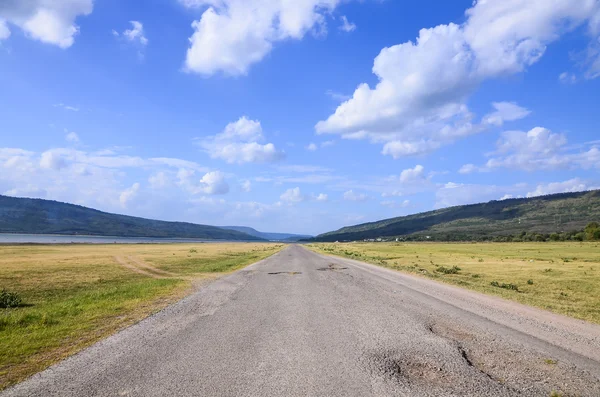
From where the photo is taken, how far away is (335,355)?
7.47m

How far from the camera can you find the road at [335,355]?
5.80 m

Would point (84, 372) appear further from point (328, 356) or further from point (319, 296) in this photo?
point (319, 296)

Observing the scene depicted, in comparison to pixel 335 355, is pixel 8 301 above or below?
below

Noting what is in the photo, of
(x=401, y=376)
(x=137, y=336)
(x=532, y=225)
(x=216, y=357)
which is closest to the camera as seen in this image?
(x=401, y=376)

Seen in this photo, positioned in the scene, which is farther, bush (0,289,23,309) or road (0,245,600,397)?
bush (0,289,23,309)

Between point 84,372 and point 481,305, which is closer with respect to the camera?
point 84,372

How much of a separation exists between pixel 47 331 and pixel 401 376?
941 centimetres

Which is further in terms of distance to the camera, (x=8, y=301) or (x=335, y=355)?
(x=8, y=301)

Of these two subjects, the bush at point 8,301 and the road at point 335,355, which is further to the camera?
the bush at point 8,301

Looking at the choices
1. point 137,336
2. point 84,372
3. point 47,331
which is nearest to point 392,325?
point 137,336

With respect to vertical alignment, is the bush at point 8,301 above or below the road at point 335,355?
below

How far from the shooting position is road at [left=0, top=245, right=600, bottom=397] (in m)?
5.80

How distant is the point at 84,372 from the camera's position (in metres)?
6.49

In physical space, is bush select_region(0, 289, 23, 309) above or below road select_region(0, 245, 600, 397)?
below
